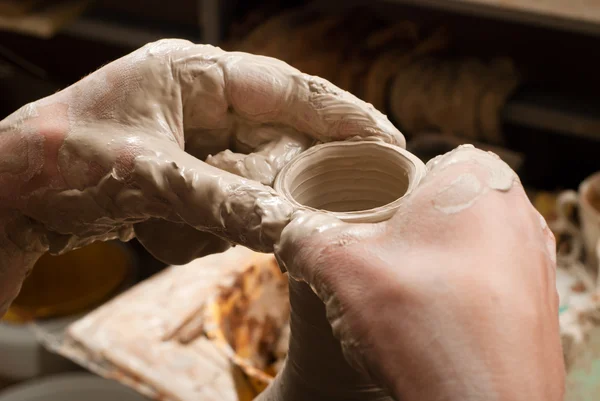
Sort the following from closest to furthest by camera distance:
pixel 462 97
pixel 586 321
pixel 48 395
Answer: pixel 586 321 → pixel 48 395 → pixel 462 97

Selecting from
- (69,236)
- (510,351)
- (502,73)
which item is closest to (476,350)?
(510,351)

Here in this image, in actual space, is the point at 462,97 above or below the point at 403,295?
below

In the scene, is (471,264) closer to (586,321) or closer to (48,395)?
(586,321)

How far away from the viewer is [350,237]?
54 cm

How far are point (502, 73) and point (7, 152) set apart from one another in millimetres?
1318

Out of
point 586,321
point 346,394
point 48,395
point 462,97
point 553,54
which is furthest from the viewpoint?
point 553,54

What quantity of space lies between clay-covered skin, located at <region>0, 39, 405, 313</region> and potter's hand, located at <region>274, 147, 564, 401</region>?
0.50 ft

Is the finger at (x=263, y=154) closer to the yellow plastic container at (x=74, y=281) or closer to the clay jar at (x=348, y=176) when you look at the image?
the clay jar at (x=348, y=176)

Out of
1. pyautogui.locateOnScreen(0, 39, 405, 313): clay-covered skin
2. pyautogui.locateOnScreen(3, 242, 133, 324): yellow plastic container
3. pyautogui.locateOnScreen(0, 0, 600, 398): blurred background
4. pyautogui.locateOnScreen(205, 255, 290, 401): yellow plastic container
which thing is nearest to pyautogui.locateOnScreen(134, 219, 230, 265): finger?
pyautogui.locateOnScreen(0, 39, 405, 313): clay-covered skin

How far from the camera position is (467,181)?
1.83ft

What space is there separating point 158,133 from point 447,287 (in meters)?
0.33

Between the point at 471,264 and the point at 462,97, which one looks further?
the point at 462,97

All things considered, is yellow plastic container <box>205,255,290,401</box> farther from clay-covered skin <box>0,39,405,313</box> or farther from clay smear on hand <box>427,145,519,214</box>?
clay smear on hand <box>427,145,519,214</box>

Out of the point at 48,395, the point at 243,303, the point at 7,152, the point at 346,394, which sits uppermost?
the point at 7,152
